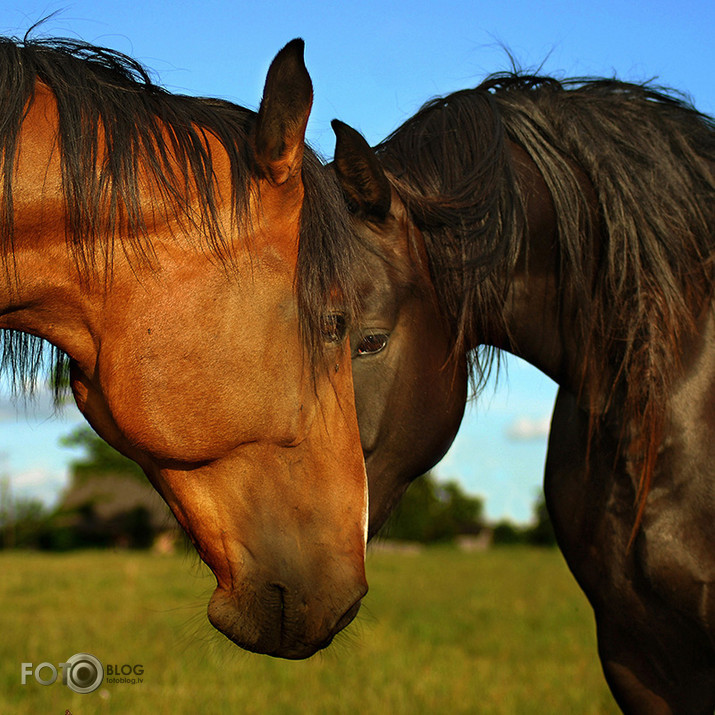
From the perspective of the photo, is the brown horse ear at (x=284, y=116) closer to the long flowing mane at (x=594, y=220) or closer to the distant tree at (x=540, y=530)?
the long flowing mane at (x=594, y=220)

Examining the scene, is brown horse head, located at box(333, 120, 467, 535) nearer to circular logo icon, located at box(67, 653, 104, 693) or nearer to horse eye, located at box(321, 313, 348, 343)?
horse eye, located at box(321, 313, 348, 343)

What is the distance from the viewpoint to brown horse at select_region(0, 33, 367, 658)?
1.74m

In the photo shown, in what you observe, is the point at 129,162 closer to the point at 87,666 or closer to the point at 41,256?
the point at 41,256

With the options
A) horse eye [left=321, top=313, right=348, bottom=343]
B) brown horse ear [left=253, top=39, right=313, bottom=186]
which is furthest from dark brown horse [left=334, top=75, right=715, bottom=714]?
brown horse ear [left=253, top=39, right=313, bottom=186]

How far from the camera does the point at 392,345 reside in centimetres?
245

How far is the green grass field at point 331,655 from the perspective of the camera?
521 centimetres

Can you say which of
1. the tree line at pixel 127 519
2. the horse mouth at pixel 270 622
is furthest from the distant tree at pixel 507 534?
the horse mouth at pixel 270 622

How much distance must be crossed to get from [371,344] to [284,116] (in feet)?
2.73

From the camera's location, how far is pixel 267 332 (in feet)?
5.93

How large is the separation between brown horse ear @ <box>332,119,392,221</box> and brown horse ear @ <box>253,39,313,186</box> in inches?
17.2

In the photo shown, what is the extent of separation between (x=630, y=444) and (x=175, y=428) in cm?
156

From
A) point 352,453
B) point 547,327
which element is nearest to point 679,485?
point 547,327

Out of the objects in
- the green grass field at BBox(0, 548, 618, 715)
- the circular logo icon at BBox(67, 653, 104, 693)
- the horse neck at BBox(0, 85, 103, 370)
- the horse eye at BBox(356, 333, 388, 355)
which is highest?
the horse neck at BBox(0, 85, 103, 370)

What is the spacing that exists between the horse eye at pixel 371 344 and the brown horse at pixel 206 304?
1.50 ft
